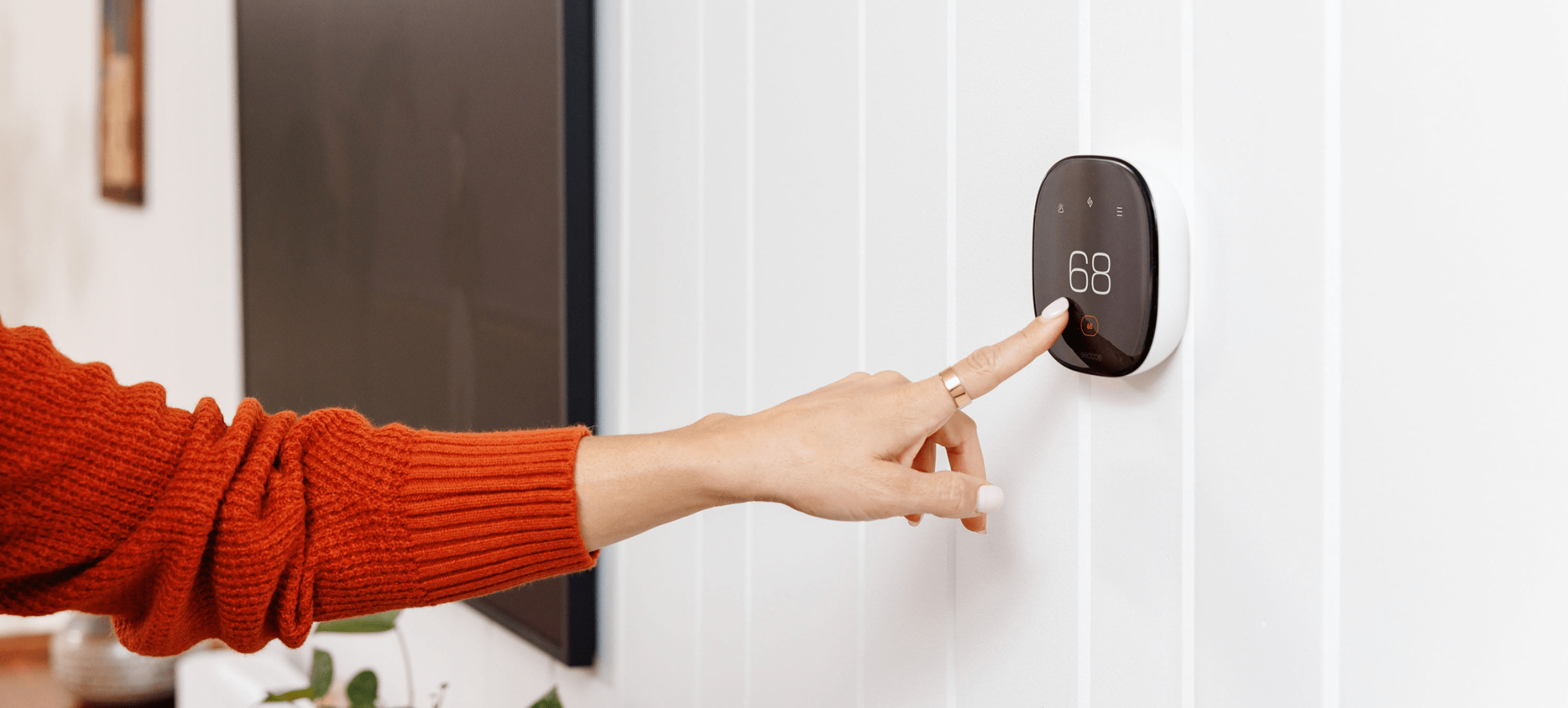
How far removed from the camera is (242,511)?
549 millimetres

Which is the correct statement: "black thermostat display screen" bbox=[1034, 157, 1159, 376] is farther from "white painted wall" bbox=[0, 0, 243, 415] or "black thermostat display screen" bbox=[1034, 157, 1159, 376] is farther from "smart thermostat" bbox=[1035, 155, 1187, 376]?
"white painted wall" bbox=[0, 0, 243, 415]

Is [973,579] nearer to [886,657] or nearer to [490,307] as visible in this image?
[886,657]

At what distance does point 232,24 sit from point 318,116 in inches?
22.9

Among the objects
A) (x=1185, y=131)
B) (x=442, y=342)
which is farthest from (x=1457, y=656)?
(x=442, y=342)

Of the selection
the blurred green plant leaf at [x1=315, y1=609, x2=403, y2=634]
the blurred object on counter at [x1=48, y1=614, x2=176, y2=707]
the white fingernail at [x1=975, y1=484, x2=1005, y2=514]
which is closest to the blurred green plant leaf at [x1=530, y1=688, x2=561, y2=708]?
the blurred green plant leaf at [x1=315, y1=609, x2=403, y2=634]

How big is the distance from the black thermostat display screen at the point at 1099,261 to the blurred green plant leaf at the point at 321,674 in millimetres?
899

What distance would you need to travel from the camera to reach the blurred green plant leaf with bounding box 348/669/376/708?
1.04 metres

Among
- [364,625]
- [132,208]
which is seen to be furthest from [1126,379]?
[132,208]

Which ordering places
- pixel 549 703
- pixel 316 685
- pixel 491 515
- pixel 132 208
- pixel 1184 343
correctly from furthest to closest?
pixel 132 208 < pixel 316 685 < pixel 549 703 < pixel 491 515 < pixel 1184 343

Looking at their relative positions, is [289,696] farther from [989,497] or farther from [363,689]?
[989,497]

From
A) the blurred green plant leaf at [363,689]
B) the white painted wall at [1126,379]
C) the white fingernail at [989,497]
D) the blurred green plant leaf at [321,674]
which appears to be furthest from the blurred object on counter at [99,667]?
the white fingernail at [989,497]

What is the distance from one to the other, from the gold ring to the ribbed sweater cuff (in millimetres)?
225

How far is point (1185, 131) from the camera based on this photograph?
476 mm

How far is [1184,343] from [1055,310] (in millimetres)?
62
